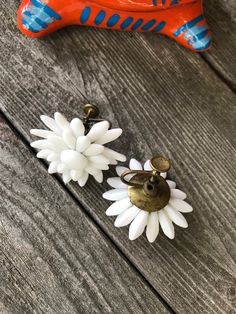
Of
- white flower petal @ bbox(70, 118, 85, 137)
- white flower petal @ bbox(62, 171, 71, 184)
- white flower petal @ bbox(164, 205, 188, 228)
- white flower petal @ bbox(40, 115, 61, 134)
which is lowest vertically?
white flower petal @ bbox(62, 171, 71, 184)

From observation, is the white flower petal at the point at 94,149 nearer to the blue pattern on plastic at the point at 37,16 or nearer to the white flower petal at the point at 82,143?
the white flower petal at the point at 82,143

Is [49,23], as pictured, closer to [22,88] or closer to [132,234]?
[22,88]

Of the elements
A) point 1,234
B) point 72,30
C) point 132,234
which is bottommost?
point 1,234

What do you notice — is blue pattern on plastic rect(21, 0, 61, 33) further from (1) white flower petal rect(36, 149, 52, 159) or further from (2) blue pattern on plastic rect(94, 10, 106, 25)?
(1) white flower petal rect(36, 149, 52, 159)

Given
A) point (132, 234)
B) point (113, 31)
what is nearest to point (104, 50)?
point (113, 31)

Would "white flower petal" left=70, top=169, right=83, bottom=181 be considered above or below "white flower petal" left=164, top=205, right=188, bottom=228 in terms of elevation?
below

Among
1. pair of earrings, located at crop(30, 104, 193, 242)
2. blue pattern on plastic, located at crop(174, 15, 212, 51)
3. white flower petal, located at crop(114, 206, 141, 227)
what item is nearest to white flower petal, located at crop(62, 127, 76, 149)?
pair of earrings, located at crop(30, 104, 193, 242)

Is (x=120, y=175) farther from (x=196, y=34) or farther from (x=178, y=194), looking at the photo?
(x=196, y=34)
